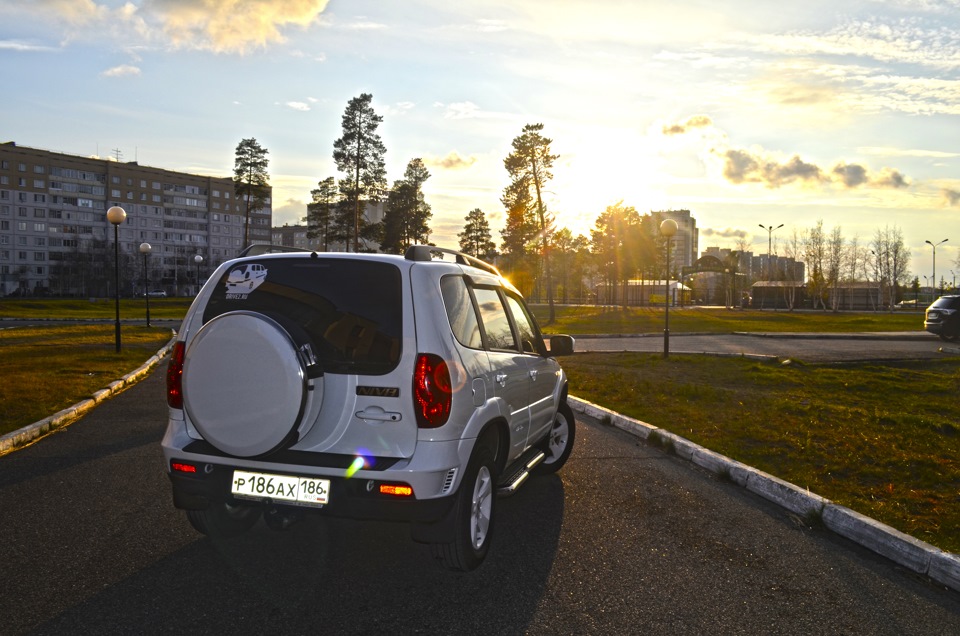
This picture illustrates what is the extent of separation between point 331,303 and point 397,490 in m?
1.13

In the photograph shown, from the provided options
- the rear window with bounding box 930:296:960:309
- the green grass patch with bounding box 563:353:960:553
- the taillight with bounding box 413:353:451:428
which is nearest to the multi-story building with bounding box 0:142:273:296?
the rear window with bounding box 930:296:960:309

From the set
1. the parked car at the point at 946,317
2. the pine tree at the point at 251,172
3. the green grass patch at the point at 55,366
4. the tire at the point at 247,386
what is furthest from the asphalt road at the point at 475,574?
the pine tree at the point at 251,172

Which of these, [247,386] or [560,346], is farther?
[560,346]

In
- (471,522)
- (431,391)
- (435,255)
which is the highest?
(435,255)

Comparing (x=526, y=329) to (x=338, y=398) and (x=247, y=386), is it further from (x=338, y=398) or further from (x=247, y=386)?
(x=247, y=386)

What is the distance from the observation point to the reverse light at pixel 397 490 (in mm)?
3611

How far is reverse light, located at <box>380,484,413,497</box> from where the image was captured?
3.61 metres

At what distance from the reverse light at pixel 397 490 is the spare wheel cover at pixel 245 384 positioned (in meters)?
0.58

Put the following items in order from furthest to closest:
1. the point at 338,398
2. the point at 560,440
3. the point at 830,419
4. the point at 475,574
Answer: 1. the point at 830,419
2. the point at 560,440
3. the point at 475,574
4. the point at 338,398

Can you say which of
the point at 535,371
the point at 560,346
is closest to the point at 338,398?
the point at 535,371

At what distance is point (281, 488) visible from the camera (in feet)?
12.3

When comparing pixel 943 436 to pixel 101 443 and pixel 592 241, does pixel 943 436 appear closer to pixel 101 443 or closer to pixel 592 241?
pixel 101 443

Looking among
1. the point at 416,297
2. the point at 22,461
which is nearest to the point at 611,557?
the point at 416,297

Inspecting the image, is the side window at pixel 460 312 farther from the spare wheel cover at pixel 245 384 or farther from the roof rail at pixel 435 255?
the spare wheel cover at pixel 245 384
